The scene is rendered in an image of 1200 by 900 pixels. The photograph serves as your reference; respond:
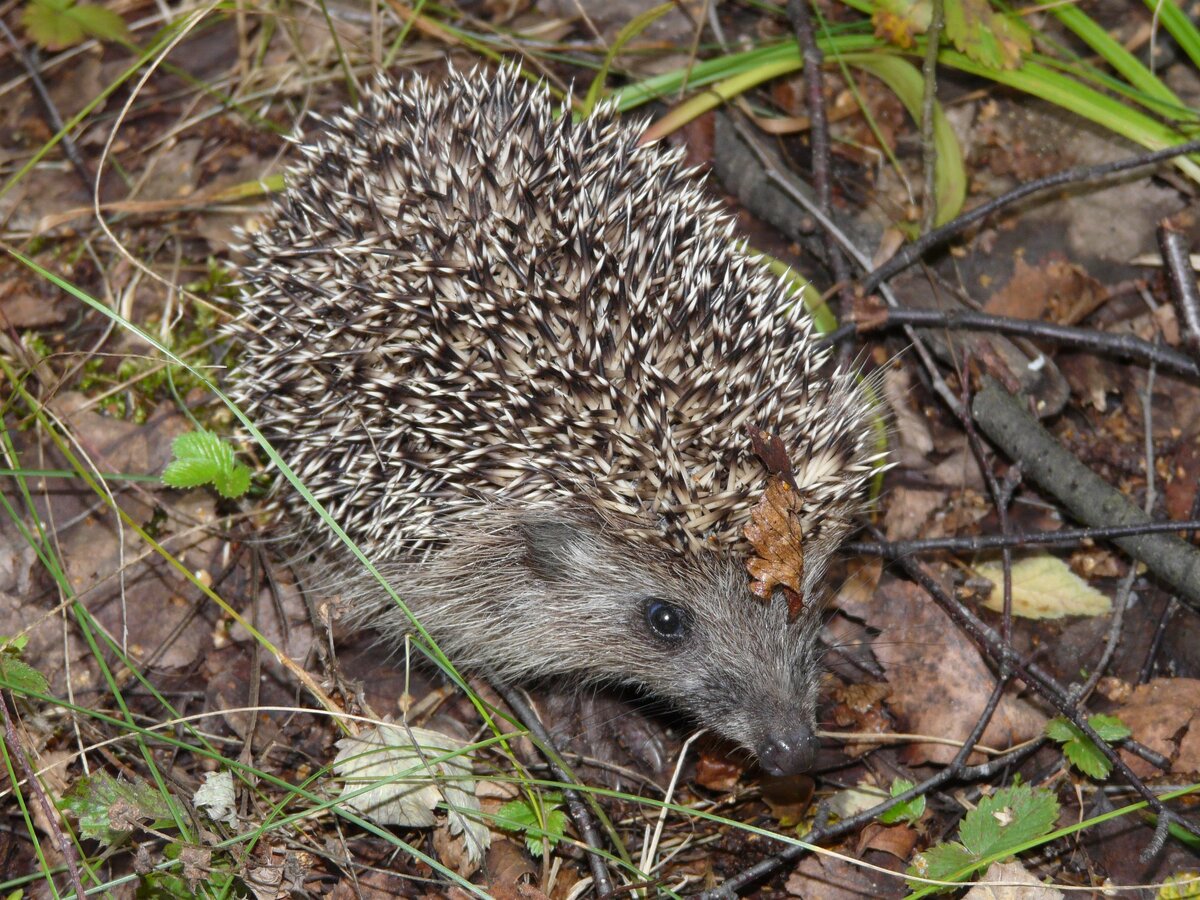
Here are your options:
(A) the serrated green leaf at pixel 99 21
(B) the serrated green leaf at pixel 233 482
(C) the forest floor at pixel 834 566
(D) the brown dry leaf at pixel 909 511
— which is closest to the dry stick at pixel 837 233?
(C) the forest floor at pixel 834 566

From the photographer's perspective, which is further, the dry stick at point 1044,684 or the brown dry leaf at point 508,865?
the brown dry leaf at point 508,865

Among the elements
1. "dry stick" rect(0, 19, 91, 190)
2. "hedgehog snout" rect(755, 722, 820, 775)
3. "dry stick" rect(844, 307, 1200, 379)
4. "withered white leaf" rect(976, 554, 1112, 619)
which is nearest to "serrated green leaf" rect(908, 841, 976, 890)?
"hedgehog snout" rect(755, 722, 820, 775)

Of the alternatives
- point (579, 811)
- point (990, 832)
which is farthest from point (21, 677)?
point (990, 832)

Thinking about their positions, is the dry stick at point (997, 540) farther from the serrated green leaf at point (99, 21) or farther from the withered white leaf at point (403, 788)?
the serrated green leaf at point (99, 21)

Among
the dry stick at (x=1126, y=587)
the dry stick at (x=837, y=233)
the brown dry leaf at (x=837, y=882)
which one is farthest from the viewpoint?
the dry stick at (x=837, y=233)

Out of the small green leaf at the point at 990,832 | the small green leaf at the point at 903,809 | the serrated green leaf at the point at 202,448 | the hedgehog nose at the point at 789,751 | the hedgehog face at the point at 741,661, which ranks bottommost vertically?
the small green leaf at the point at 903,809

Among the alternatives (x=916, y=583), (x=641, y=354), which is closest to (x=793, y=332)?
(x=641, y=354)

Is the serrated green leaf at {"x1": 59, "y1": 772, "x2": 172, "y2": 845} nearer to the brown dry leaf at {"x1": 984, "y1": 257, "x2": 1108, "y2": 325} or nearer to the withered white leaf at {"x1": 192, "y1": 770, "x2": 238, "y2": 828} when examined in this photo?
the withered white leaf at {"x1": 192, "y1": 770, "x2": 238, "y2": 828}
